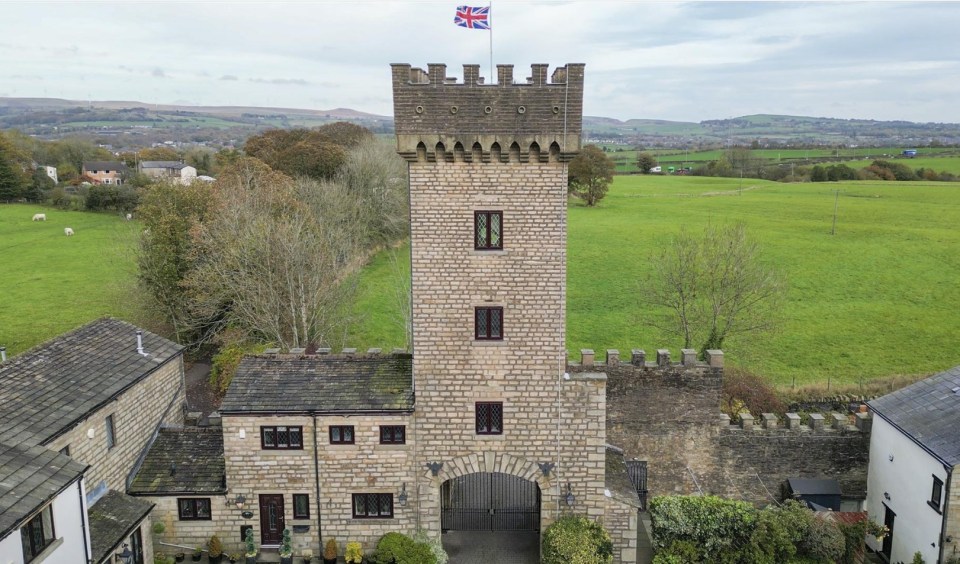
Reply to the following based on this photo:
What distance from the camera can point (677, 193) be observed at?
393 feet

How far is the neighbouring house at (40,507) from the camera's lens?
14469 millimetres

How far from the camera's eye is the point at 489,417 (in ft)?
Answer: 67.9

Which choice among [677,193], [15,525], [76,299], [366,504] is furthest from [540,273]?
[677,193]

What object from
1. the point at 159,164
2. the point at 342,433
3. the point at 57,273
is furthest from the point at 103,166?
the point at 342,433

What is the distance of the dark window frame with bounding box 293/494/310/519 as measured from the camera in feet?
70.0

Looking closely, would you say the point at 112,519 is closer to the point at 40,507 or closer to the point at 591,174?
the point at 40,507

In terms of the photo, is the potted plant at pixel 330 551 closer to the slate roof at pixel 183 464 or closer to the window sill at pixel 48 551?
the slate roof at pixel 183 464

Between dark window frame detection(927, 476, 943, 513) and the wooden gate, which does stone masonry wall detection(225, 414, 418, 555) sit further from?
dark window frame detection(927, 476, 943, 513)

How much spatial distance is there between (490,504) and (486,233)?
10649mm

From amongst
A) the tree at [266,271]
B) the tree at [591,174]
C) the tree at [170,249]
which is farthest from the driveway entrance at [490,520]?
the tree at [591,174]

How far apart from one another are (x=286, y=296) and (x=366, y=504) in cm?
2093

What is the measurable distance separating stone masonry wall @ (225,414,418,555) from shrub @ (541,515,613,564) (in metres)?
4.51

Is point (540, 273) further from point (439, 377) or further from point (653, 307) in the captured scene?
point (653, 307)

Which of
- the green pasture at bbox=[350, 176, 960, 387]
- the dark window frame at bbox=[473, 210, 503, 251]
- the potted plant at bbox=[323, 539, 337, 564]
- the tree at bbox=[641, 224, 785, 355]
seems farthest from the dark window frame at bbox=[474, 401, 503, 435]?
the green pasture at bbox=[350, 176, 960, 387]
